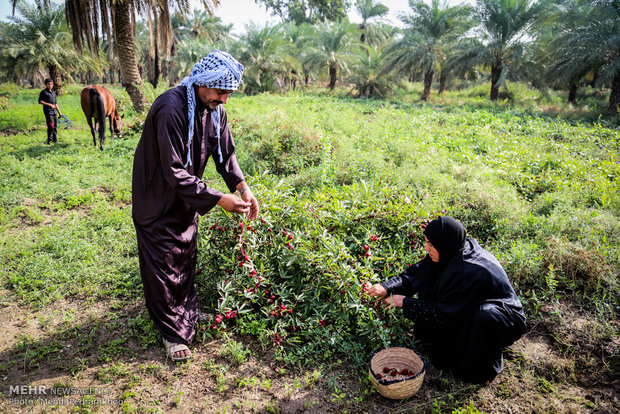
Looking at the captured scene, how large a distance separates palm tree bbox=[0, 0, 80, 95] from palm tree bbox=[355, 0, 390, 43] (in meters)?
17.9

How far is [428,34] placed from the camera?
18.0 meters

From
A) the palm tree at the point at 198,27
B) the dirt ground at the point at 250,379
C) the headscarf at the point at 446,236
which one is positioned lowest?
the dirt ground at the point at 250,379

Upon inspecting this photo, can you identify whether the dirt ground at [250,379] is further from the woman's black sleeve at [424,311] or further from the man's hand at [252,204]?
the man's hand at [252,204]

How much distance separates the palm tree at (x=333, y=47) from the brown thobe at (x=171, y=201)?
66.2 ft

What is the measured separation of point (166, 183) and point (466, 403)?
2.51 m

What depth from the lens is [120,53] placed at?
9.90m

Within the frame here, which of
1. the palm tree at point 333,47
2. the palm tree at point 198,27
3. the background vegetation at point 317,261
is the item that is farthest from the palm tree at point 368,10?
the background vegetation at point 317,261

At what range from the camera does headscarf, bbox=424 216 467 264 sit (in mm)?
2643

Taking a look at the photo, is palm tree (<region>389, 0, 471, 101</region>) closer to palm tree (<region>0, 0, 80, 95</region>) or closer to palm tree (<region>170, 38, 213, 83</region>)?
palm tree (<region>170, 38, 213, 83</region>)

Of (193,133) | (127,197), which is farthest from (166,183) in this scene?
(127,197)

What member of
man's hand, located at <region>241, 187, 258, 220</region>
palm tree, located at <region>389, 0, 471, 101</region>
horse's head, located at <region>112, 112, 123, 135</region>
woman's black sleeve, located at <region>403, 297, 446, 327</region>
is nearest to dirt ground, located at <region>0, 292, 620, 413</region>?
woman's black sleeve, located at <region>403, 297, 446, 327</region>

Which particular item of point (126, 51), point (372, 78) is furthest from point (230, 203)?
point (372, 78)

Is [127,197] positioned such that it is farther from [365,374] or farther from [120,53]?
[120,53]

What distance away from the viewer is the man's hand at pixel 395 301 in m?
2.75
